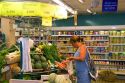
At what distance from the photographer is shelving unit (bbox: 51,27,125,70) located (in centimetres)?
1375

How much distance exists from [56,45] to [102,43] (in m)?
8.10

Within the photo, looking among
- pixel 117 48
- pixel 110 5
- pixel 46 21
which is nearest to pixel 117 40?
pixel 117 48

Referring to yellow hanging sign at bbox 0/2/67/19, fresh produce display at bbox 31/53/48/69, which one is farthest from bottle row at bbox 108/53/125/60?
fresh produce display at bbox 31/53/48/69

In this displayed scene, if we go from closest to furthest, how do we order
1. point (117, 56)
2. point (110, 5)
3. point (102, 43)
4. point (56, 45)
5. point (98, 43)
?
point (56, 45) < point (110, 5) < point (117, 56) < point (102, 43) < point (98, 43)

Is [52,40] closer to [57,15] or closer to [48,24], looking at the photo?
[48,24]

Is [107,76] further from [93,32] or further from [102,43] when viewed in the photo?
[93,32]

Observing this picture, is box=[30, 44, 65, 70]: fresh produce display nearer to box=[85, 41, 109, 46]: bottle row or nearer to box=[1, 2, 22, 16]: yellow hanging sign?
box=[1, 2, 22, 16]: yellow hanging sign

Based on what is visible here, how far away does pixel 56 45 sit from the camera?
6469 mm

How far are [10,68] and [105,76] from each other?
7.88m

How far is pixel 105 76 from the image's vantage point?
37.2 ft

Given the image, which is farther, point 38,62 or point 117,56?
point 117,56

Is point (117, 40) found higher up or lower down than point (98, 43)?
higher up

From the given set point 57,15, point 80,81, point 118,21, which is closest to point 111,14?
point 118,21

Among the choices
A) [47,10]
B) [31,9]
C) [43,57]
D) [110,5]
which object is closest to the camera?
[43,57]
